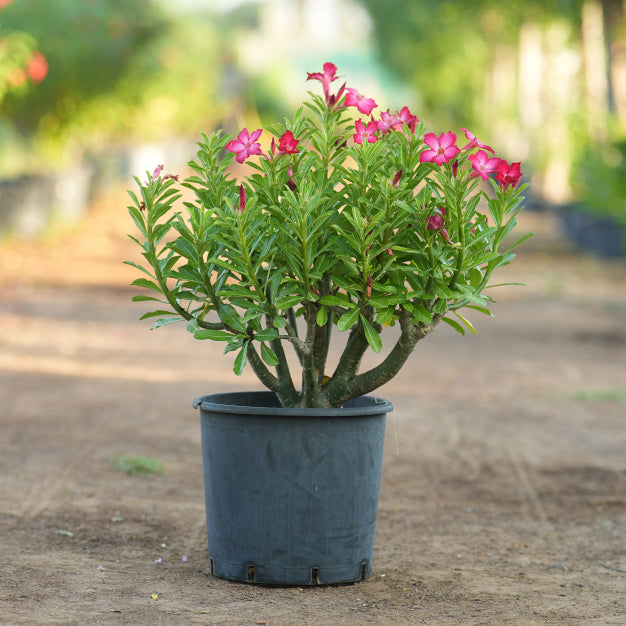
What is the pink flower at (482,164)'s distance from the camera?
3639mm

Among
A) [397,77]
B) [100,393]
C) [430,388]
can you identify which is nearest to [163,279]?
[100,393]

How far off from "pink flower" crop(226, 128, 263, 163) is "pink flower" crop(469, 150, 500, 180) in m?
0.80

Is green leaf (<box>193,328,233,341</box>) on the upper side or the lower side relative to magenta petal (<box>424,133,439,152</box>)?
lower

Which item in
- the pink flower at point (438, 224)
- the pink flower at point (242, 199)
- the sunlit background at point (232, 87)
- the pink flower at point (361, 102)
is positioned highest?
the sunlit background at point (232, 87)

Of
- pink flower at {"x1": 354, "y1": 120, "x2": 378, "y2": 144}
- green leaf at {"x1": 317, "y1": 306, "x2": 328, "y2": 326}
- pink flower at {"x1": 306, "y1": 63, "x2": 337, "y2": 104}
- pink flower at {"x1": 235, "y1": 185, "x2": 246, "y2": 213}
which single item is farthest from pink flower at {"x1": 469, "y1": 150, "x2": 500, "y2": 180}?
pink flower at {"x1": 235, "y1": 185, "x2": 246, "y2": 213}

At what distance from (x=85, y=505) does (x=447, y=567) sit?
1.83 meters

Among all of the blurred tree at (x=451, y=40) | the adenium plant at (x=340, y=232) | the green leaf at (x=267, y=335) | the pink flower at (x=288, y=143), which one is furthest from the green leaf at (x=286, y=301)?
the blurred tree at (x=451, y=40)

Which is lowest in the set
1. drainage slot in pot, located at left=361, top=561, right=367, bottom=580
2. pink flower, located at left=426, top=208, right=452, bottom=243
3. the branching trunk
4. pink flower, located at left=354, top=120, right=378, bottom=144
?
drainage slot in pot, located at left=361, top=561, right=367, bottom=580

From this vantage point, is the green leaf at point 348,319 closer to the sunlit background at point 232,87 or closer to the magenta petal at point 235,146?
the magenta petal at point 235,146

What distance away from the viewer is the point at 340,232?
12.1ft

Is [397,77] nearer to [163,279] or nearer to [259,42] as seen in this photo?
[259,42]

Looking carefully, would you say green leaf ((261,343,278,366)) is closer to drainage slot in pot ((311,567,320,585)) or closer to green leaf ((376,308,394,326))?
green leaf ((376,308,394,326))

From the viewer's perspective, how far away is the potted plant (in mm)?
3652

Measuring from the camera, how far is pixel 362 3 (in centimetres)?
4184
